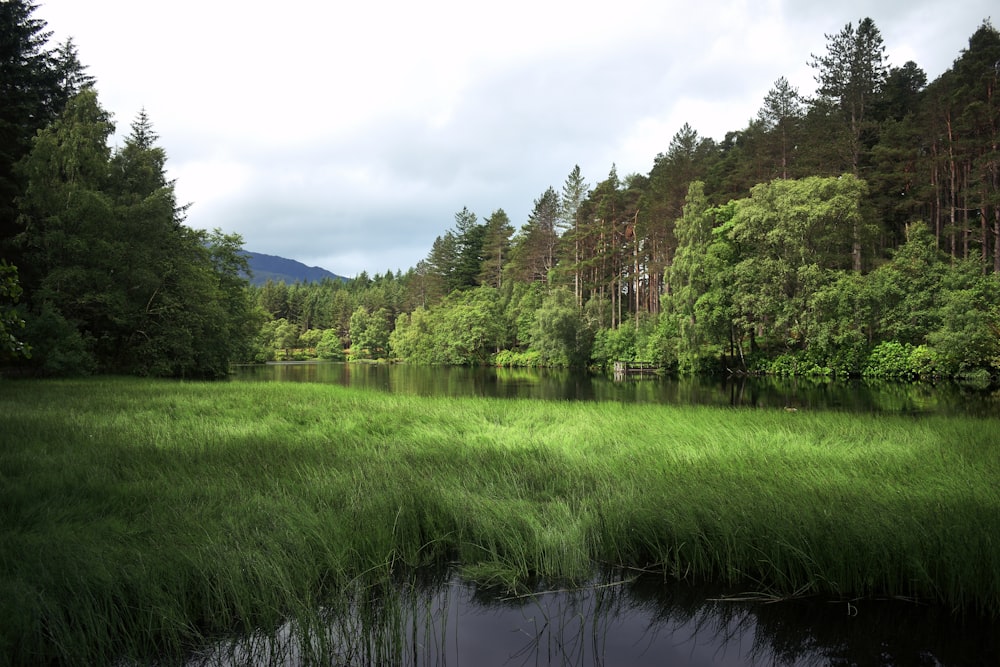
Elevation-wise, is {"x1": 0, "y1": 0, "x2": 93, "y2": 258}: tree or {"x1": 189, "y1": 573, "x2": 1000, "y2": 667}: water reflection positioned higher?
{"x1": 0, "y1": 0, "x2": 93, "y2": 258}: tree

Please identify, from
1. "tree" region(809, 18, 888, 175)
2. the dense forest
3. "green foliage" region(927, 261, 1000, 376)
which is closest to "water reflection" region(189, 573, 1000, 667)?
the dense forest

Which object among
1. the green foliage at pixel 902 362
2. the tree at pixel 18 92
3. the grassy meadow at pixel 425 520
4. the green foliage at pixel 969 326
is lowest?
the grassy meadow at pixel 425 520

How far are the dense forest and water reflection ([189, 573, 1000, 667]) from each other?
2133cm

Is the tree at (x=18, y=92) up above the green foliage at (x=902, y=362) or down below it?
above

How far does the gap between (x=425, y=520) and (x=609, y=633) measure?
8.04 feet

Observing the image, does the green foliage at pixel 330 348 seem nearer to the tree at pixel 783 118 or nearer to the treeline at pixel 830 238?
the treeline at pixel 830 238

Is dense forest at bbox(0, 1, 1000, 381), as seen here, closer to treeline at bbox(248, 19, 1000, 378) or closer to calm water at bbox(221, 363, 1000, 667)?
treeline at bbox(248, 19, 1000, 378)

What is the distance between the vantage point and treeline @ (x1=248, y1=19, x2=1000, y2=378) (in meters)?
30.5

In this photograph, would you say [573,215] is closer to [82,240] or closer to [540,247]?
[540,247]

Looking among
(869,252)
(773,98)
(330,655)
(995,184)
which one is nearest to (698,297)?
(869,252)

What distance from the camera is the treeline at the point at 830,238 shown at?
30.5 meters

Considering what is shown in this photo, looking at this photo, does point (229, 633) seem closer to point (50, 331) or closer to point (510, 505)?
point (510, 505)

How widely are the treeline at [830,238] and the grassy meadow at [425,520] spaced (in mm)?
25271

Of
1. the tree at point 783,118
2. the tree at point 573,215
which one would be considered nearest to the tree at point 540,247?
the tree at point 573,215
